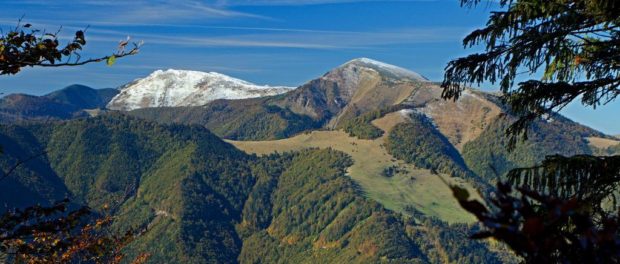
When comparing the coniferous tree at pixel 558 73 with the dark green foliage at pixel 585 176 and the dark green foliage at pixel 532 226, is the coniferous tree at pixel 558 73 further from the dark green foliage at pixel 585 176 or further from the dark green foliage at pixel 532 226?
the dark green foliage at pixel 532 226

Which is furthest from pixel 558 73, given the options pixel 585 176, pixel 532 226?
pixel 532 226

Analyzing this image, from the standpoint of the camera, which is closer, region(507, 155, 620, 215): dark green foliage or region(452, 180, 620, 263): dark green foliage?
region(452, 180, 620, 263): dark green foliage

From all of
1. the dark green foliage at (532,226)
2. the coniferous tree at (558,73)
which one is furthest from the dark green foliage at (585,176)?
the dark green foliage at (532,226)

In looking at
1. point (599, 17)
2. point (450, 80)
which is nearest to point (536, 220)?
point (599, 17)

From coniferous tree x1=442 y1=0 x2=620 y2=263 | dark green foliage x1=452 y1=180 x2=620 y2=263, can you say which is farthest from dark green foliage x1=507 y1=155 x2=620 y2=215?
dark green foliage x1=452 y1=180 x2=620 y2=263

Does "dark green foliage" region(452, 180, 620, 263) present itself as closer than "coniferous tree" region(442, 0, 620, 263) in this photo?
Yes

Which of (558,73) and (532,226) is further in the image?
(558,73)

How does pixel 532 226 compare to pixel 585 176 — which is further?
pixel 585 176

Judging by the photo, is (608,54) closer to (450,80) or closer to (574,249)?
(450,80)

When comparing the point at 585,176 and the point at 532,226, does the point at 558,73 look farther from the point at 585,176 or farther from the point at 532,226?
the point at 532,226

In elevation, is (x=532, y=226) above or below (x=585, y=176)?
above

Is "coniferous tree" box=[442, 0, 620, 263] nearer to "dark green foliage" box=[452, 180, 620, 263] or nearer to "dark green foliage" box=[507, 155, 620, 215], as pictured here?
"dark green foliage" box=[507, 155, 620, 215]
